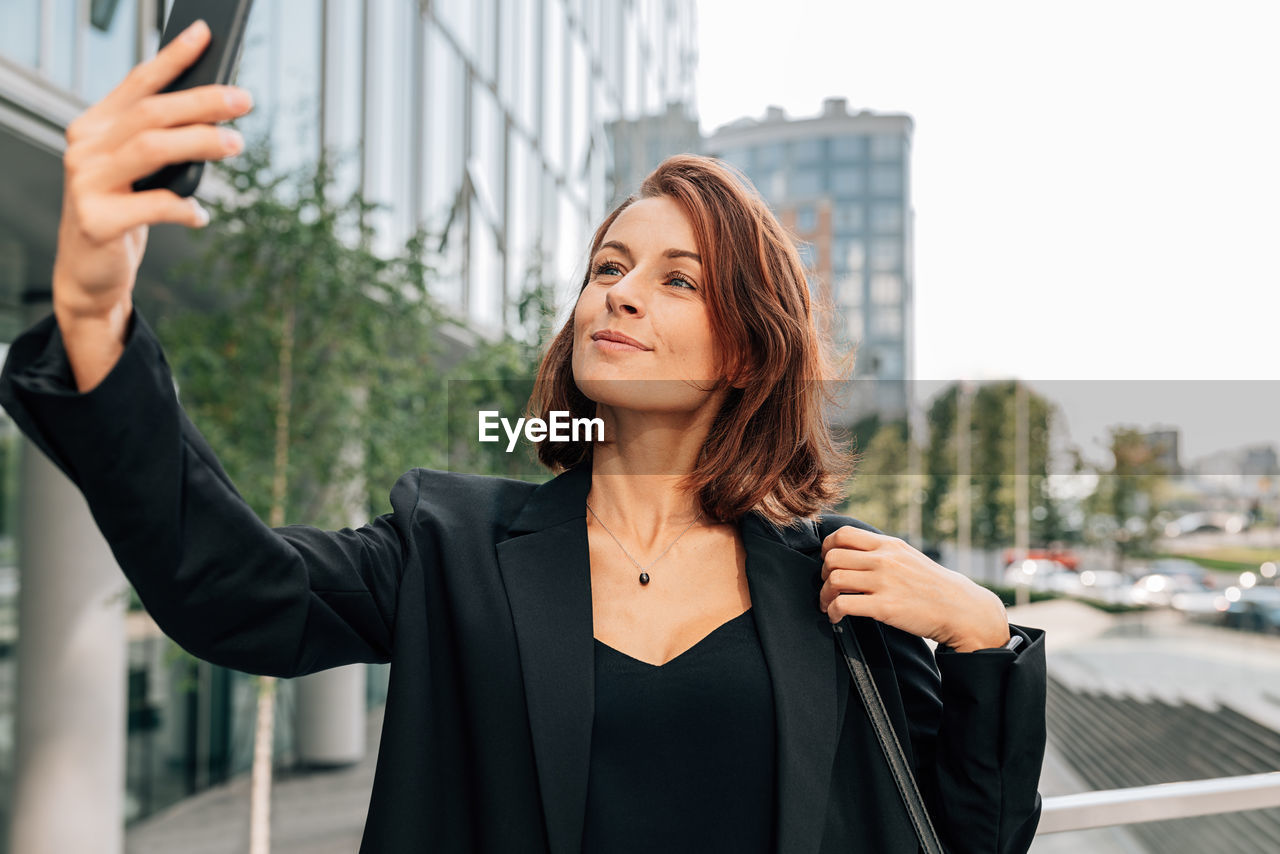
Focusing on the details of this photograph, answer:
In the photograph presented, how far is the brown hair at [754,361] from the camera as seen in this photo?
1400 millimetres

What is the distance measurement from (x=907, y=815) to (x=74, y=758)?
19.2 ft

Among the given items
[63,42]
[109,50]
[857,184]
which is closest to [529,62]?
[109,50]

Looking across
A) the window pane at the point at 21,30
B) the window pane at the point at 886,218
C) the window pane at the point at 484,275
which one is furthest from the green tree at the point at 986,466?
the window pane at the point at 886,218

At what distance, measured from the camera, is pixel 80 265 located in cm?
69

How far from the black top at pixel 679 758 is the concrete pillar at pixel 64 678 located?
5182mm

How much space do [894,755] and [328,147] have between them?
197 inches

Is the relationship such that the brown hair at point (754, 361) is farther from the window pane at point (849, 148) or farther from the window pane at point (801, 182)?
the window pane at point (849, 148)

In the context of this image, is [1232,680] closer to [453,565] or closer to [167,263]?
[167,263]

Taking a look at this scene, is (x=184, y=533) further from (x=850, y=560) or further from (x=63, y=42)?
(x=63, y=42)

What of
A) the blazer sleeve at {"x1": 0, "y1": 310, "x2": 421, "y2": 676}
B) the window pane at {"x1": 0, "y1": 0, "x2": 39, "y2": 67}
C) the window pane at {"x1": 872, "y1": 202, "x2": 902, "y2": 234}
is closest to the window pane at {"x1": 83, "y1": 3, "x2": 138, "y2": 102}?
the window pane at {"x1": 0, "y1": 0, "x2": 39, "y2": 67}

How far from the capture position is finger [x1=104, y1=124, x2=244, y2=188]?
62cm

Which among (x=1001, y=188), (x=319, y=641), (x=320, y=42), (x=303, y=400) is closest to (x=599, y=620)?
(x=319, y=641)

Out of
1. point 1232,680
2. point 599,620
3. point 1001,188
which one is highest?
point 1001,188

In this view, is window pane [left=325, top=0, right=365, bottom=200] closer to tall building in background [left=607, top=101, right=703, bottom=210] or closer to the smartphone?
the smartphone
